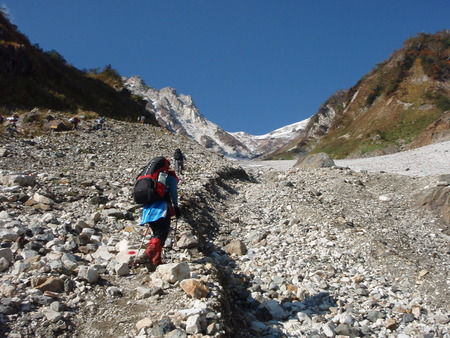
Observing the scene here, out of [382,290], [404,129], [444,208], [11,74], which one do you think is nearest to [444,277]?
[382,290]

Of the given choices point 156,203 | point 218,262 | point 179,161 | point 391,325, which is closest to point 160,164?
point 156,203

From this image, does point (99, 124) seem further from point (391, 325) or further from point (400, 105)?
point (400, 105)

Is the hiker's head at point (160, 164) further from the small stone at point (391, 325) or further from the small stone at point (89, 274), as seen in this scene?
the small stone at point (391, 325)

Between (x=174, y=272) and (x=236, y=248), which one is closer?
(x=174, y=272)

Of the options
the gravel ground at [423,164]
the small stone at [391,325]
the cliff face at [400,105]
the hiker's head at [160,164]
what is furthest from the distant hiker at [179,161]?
the cliff face at [400,105]

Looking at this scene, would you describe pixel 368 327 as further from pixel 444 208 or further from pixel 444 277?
pixel 444 208

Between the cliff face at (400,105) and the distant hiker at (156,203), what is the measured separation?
→ 40.7 meters

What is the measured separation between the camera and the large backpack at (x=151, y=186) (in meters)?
5.88

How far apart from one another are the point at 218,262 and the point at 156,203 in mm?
2463

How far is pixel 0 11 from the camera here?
31906mm

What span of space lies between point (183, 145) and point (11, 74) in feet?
49.6

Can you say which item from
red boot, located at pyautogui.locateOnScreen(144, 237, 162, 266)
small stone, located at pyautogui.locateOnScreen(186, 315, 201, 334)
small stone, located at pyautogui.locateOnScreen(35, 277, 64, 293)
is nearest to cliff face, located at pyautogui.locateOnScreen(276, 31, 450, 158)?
red boot, located at pyautogui.locateOnScreen(144, 237, 162, 266)

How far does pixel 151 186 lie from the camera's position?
5926 millimetres

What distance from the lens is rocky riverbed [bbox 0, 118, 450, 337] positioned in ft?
A: 14.8
